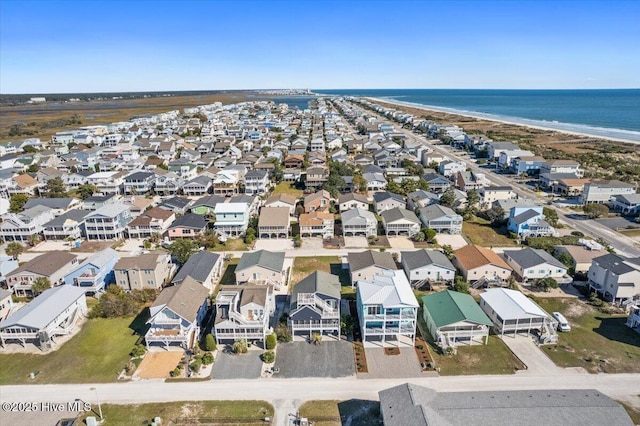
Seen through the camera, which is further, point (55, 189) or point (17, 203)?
point (55, 189)

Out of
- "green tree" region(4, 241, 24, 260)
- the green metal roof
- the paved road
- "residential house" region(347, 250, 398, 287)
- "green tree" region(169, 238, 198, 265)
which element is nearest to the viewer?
the green metal roof

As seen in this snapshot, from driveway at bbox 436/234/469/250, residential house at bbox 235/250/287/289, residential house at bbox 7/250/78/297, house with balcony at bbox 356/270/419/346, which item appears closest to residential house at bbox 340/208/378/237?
driveway at bbox 436/234/469/250

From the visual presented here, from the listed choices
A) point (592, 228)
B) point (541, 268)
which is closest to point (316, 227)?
point (541, 268)

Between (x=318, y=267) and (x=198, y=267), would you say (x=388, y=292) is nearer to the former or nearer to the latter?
(x=318, y=267)

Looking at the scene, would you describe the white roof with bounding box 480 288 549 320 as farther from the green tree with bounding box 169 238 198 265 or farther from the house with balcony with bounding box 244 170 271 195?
the house with balcony with bounding box 244 170 271 195

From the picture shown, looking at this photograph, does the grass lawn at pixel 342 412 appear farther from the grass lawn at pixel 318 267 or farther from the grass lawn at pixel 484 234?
the grass lawn at pixel 484 234

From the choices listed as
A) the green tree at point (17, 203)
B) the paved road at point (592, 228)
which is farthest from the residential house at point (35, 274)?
the paved road at point (592, 228)
